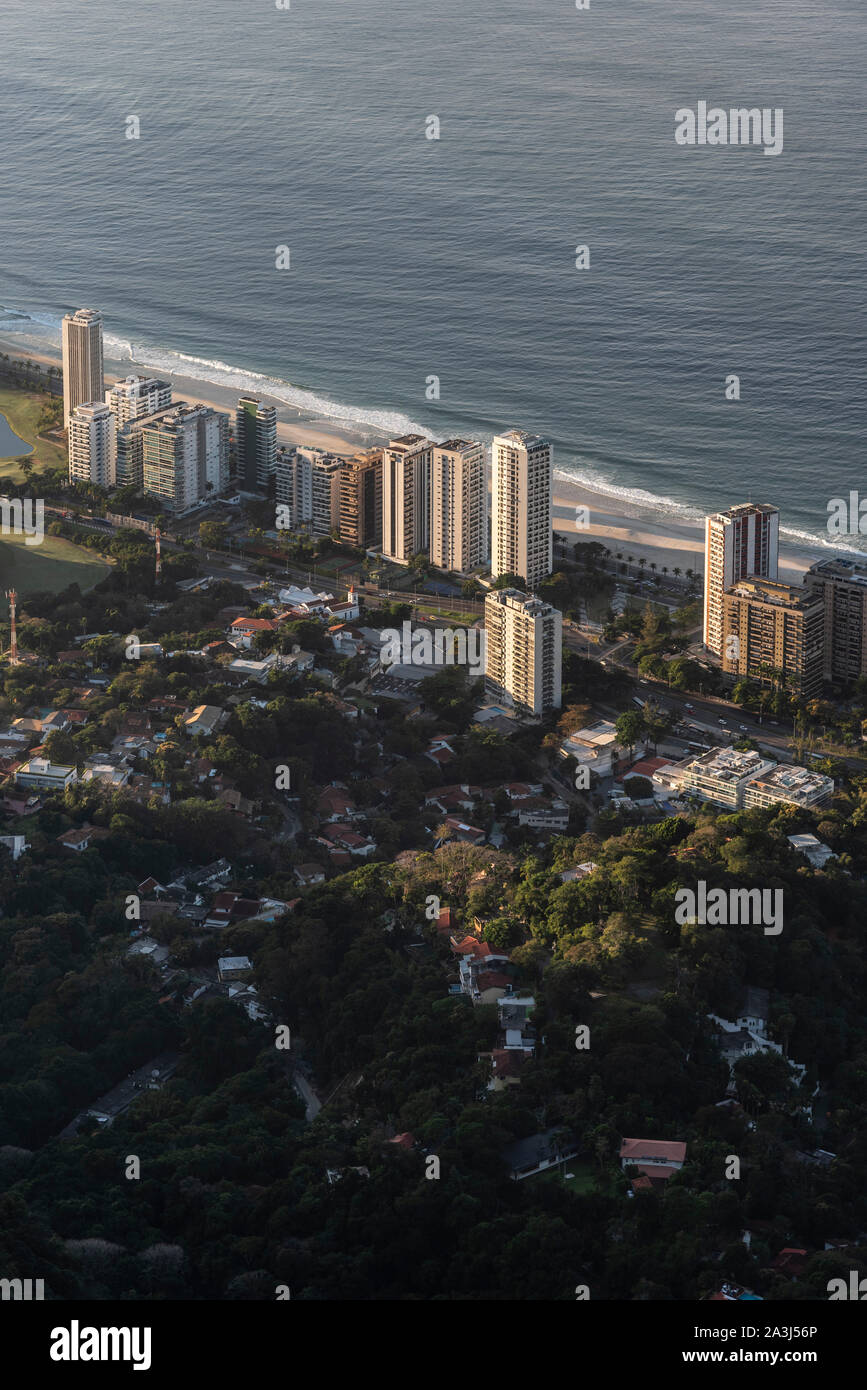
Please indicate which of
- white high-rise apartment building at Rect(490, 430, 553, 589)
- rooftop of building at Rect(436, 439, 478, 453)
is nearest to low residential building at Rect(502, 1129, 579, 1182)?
white high-rise apartment building at Rect(490, 430, 553, 589)

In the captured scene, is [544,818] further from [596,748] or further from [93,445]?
[93,445]

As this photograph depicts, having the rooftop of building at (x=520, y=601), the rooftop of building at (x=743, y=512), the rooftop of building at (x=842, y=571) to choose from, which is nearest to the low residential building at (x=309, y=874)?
the rooftop of building at (x=520, y=601)

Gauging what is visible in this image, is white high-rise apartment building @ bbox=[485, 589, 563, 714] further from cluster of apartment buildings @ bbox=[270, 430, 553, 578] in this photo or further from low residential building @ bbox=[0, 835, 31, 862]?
low residential building @ bbox=[0, 835, 31, 862]

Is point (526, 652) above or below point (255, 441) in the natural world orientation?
below

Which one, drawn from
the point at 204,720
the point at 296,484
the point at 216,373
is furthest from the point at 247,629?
the point at 216,373
